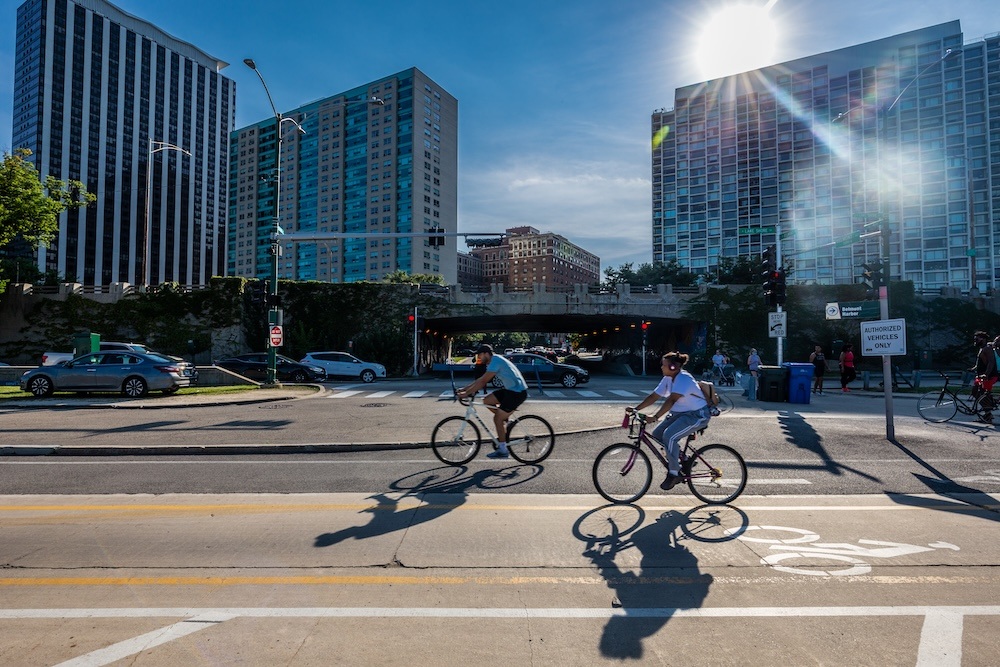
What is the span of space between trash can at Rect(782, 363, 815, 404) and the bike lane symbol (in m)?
13.3

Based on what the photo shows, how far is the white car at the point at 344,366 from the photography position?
95.8 ft

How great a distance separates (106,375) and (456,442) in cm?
1535

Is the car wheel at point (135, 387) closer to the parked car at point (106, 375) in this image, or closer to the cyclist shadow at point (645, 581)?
the parked car at point (106, 375)

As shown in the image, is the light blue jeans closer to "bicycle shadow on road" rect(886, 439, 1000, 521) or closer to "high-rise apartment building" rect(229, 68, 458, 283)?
"bicycle shadow on road" rect(886, 439, 1000, 521)

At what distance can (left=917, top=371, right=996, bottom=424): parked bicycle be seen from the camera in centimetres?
1217

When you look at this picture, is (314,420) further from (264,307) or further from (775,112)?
(775,112)

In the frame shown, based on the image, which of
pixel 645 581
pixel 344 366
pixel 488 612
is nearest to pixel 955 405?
pixel 645 581

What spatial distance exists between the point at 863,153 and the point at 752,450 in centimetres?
12832

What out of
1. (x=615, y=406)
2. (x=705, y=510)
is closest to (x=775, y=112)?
(x=615, y=406)

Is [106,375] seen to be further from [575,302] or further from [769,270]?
[575,302]

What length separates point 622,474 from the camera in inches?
251

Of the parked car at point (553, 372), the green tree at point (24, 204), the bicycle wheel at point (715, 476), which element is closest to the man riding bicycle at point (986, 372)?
the bicycle wheel at point (715, 476)

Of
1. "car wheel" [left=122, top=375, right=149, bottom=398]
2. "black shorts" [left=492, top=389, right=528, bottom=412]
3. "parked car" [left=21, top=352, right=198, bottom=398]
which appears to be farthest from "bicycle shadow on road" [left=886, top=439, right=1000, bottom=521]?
"car wheel" [left=122, top=375, right=149, bottom=398]

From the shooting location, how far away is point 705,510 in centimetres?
608
